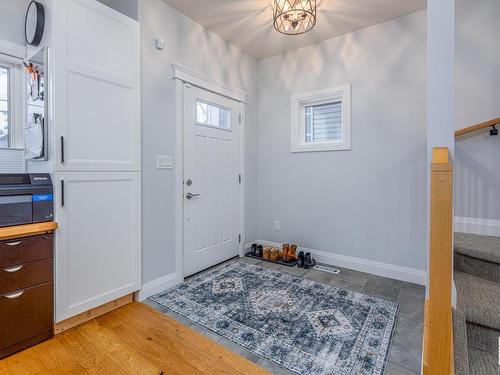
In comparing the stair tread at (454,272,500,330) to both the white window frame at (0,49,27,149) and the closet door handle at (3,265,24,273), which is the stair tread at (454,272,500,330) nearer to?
the closet door handle at (3,265,24,273)

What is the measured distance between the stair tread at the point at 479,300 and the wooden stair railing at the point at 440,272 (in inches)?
18.0

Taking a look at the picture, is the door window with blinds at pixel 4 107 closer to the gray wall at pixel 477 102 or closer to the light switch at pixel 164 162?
the light switch at pixel 164 162

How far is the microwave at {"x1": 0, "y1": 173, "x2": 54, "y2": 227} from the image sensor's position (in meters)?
1.64

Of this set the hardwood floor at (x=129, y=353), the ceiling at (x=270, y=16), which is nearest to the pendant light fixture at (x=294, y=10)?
the ceiling at (x=270, y=16)

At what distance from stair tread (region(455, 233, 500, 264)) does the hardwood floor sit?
1518 mm

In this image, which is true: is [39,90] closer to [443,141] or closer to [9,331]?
[9,331]

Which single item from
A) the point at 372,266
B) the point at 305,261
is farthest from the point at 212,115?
the point at 372,266

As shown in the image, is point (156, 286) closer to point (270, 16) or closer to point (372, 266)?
point (372, 266)

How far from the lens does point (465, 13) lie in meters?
2.38

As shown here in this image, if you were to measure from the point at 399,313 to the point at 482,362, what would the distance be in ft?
2.77

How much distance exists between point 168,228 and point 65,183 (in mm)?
992

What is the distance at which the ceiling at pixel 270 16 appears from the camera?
2.49 meters

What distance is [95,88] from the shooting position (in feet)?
6.63

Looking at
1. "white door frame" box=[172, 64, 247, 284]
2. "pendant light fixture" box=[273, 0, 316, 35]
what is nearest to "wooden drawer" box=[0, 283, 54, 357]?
"white door frame" box=[172, 64, 247, 284]
